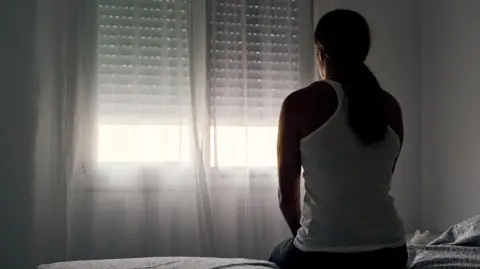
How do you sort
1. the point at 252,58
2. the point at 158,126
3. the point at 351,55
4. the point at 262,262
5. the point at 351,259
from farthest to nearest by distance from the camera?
the point at 252,58
the point at 158,126
the point at 262,262
the point at 351,55
the point at 351,259

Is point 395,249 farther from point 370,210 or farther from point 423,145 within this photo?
point 423,145

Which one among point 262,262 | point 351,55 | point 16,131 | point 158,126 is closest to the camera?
point 351,55

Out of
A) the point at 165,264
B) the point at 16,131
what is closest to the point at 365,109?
the point at 165,264

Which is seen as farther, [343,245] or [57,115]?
[57,115]

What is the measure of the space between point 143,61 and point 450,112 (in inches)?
57.6

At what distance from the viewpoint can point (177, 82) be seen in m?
Result: 2.34

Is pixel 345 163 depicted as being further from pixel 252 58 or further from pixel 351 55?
pixel 252 58

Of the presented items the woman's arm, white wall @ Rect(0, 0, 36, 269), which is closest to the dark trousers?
the woman's arm

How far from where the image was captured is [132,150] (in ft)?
7.54

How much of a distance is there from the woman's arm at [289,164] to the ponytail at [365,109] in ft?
0.46

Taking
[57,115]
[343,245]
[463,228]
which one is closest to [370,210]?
[343,245]

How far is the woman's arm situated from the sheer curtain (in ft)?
3.37

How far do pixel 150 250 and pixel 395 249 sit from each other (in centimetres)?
142

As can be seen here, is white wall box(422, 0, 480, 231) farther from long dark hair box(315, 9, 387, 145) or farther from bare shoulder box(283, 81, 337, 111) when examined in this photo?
bare shoulder box(283, 81, 337, 111)
